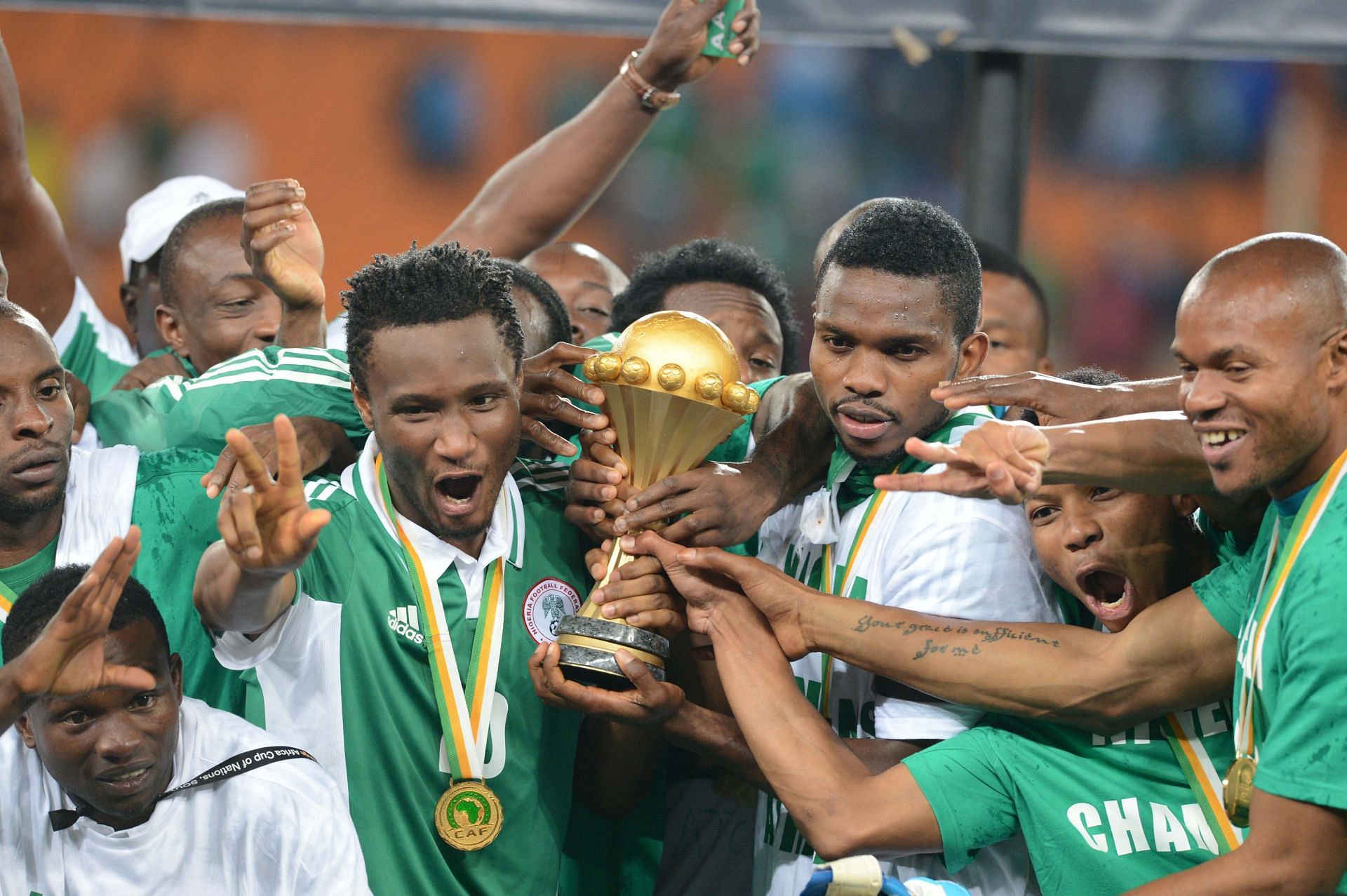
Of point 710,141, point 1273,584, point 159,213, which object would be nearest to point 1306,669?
point 1273,584

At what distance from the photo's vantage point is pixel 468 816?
2.54m

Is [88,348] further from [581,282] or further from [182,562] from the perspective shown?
[182,562]

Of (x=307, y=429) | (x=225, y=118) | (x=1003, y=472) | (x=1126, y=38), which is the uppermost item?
(x=225, y=118)

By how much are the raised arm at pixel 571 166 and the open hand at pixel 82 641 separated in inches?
66.1

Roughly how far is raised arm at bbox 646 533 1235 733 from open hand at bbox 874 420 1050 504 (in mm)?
403

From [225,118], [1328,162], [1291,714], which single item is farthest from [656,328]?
[1328,162]

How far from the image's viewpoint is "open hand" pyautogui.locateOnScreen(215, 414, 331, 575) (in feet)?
6.98

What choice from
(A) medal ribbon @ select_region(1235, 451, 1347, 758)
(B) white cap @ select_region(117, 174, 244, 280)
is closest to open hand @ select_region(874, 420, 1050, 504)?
(A) medal ribbon @ select_region(1235, 451, 1347, 758)

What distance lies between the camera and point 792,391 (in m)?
2.98

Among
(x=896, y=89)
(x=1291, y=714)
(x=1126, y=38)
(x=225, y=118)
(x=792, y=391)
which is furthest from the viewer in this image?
(x=896, y=89)

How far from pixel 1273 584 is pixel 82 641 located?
177 cm

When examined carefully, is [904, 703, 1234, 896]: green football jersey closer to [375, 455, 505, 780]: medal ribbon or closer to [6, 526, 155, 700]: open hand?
[375, 455, 505, 780]: medal ribbon

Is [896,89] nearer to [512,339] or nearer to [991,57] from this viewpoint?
[991,57]

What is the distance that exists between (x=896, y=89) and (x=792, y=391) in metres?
3.96
